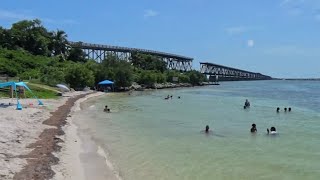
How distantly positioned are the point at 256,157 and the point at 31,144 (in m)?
12.4

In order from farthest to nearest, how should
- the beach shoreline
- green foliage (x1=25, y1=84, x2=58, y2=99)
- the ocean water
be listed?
green foliage (x1=25, y1=84, x2=58, y2=99), the ocean water, the beach shoreline

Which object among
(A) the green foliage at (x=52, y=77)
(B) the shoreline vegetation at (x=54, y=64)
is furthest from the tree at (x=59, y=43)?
(A) the green foliage at (x=52, y=77)

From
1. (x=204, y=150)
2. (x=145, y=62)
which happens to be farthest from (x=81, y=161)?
(x=145, y=62)

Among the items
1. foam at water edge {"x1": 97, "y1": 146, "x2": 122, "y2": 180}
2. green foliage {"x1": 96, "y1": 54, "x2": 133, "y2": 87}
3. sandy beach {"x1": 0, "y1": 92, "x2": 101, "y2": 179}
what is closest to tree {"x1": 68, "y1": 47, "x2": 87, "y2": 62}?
green foliage {"x1": 96, "y1": 54, "x2": 133, "y2": 87}

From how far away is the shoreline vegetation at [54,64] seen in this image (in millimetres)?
96812

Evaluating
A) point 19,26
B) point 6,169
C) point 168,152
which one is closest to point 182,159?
point 168,152

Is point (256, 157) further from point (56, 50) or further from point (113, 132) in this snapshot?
point (56, 50)

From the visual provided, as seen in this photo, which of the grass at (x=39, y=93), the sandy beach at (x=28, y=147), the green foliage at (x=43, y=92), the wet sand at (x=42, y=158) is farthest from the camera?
the green foliage at (x=43, y=92)

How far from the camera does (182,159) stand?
23.6m

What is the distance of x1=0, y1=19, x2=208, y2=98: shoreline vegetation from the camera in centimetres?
9681

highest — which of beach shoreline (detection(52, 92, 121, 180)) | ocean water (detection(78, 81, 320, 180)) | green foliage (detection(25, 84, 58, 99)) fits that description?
green foliage (detection(25, 84, 58, 99))

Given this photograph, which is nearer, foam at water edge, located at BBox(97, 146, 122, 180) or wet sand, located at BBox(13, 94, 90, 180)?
wet sand, located at BBox(13, 94, 90, 180)

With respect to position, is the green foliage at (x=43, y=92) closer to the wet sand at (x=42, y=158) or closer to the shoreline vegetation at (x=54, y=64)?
the shoreline vegetation at (x=54, y=64)

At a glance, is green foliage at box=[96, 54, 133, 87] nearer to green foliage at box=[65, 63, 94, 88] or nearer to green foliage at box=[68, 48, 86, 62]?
green foliage at box=[65, 63, 94, 88]
